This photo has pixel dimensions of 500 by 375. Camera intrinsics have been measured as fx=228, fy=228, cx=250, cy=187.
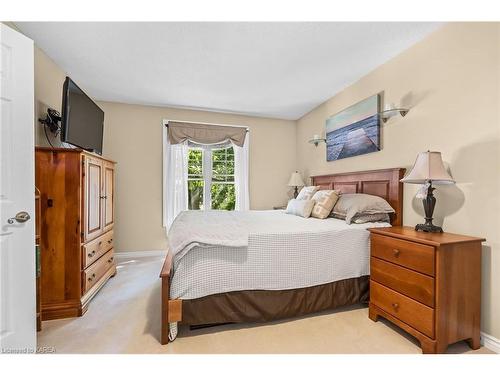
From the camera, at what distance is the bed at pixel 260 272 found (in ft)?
5.30

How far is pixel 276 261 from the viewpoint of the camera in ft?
5.92

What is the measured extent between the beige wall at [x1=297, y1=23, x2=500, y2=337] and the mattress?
734 mm

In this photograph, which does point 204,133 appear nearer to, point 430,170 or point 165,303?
point 165,303

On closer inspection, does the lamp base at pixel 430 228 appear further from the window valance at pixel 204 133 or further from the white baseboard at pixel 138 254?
the white baseboard at pixel 138 254

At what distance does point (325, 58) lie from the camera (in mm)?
2365

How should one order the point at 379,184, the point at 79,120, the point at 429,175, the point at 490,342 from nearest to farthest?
the point at 490,342, the point at 429,175, the point at 79,120, the point at 379,184

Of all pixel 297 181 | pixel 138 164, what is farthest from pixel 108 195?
pixel 297 181

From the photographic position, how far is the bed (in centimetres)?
161

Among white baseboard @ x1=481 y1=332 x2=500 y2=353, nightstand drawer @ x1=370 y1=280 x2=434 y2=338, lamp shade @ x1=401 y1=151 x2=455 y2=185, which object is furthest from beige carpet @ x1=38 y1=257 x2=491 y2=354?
lamp shade @ x1=401 y1=151 x2=455 y2=185

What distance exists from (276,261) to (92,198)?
1896mm
